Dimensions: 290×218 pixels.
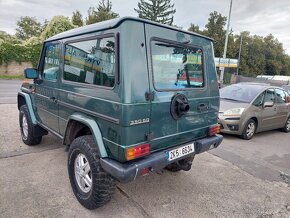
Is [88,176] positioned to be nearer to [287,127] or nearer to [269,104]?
[269,104]

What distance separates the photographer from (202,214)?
282cm

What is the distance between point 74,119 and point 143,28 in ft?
4.50

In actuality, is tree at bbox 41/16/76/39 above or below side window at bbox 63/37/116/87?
above

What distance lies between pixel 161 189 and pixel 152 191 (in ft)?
0.49

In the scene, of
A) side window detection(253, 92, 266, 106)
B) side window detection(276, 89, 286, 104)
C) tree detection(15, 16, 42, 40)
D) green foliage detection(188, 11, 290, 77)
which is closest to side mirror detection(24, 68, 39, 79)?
side window detection(253, 92, 266, 106)

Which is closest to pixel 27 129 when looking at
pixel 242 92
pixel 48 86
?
pixel 48 86

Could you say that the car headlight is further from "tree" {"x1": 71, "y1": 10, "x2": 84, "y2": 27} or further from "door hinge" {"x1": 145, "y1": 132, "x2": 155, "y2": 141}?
"tree" {"x1": 71, "y1": 10, "x2": 84, "y2": 27}

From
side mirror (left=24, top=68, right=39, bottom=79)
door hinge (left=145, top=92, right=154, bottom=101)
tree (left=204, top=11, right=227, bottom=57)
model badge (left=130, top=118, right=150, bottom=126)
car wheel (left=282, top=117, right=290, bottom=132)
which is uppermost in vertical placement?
tree (left=204, top=11, right=227, bottom=57)

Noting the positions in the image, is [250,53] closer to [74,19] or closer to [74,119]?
[74,19]

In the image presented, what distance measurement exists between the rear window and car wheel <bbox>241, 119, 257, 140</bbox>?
3.57 m

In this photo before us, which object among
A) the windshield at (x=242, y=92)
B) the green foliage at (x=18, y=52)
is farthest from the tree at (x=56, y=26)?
the windshield at (x=242, y=92)

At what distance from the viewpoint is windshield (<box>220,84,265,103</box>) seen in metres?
6.56

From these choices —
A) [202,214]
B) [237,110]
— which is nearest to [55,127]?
[202,214]

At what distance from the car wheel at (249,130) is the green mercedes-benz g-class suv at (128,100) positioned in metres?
3.18
